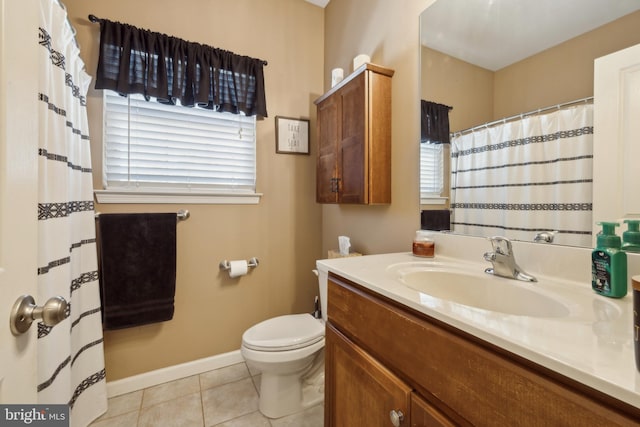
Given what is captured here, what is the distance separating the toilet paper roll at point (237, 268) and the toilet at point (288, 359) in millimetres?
426

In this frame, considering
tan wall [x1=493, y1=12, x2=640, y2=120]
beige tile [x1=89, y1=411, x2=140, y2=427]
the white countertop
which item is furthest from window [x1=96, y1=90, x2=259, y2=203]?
tan wall [x1=493, y1=12, x2=640, y2=120]

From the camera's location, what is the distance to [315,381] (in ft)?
5.17

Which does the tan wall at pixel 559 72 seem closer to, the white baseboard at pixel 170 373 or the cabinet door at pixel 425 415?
the cabinet door at pixel 425 415

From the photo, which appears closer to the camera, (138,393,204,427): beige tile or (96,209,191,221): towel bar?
(138,393,204,427): beige tile

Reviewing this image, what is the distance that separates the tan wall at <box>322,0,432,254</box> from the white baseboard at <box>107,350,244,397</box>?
1222 millimetres

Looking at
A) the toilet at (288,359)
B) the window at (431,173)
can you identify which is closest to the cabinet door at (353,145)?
the window at (431,173)

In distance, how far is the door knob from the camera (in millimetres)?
458

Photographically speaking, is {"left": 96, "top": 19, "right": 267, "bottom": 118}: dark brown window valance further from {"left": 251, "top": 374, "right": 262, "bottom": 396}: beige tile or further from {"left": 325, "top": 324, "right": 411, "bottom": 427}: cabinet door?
{"left": 251, "top": 374, "right": 262, "bottom": 396}: beige tile

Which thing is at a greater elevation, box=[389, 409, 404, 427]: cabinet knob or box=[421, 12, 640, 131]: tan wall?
box=[421, 12, 640, 131]: tan wall

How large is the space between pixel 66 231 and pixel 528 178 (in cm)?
183

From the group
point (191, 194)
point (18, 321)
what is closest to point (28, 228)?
point (18, 321)

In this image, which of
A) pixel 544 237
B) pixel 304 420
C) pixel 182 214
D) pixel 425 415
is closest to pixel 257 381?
pixel 304 420

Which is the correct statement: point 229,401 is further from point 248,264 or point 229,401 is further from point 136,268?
point 136,268

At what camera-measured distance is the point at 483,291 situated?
2.88ft
